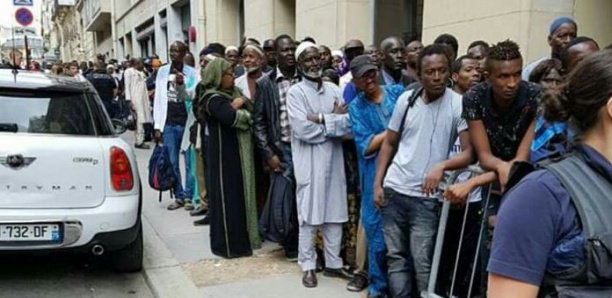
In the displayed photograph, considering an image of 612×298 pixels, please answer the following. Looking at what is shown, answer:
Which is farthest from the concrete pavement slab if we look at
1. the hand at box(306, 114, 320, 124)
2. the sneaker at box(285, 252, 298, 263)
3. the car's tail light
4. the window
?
the window

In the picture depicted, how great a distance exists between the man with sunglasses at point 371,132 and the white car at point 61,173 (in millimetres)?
1833

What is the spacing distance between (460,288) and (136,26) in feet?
85.5

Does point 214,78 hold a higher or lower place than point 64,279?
higher

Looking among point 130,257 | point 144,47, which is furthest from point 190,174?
point 144,47

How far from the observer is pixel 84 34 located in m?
48.2

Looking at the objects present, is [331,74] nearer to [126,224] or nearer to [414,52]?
[414,52]

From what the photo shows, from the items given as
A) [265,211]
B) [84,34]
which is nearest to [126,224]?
[265,211]

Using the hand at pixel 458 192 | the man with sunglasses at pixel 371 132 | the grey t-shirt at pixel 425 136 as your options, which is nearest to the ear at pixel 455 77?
the man with sunglasses at pixel 371 132

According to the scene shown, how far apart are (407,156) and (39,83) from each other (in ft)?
9.41

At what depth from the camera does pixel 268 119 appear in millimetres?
4527

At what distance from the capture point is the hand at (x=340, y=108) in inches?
160

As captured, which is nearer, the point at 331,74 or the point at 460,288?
the point at 460,288

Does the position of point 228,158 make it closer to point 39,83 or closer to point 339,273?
point 339,273

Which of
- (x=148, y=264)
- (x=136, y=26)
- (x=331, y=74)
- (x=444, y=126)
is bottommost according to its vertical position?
(x=148, y=264)
